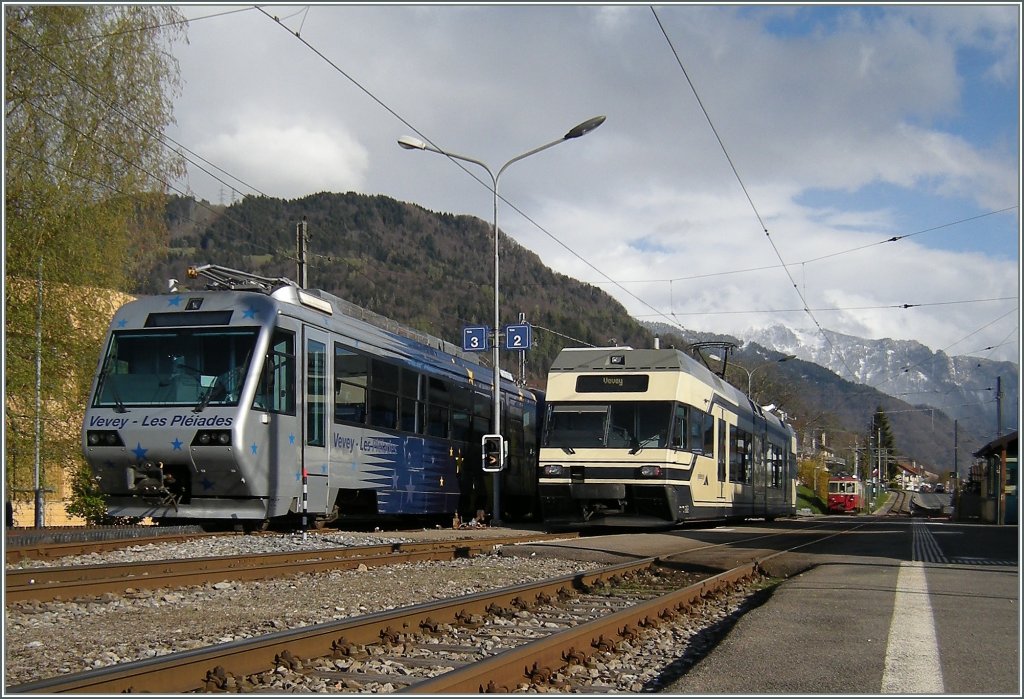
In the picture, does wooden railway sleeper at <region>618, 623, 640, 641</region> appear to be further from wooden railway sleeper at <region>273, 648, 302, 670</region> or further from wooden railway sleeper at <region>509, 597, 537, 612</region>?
wooden railway sleeper at <region>273, 648, 302, 670</region>

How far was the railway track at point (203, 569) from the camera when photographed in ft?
28.3

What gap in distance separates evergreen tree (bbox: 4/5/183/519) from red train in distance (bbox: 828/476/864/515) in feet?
215

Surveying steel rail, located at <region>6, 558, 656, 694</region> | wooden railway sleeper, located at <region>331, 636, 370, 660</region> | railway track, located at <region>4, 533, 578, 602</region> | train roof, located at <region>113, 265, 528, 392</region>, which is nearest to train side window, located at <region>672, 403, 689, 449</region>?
train roof, located at <region>113, 265, 528, 392</region>

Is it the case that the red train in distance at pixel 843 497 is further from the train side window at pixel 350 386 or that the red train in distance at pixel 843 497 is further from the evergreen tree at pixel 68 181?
the train side window at pixel 350 386

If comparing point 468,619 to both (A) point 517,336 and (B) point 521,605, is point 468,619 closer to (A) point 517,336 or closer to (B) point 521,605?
(B) point 521,605

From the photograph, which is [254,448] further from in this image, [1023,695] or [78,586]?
[1023,695]

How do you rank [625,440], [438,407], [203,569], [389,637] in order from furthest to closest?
[438,407] → [625,440] → [203,569] → [389,637]

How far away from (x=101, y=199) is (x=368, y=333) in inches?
340

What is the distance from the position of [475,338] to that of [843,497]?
62.4 m

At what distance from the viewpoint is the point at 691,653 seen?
711cm

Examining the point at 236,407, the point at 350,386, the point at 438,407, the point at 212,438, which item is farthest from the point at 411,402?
the point at 212,438

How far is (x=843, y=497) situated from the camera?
3123 inches

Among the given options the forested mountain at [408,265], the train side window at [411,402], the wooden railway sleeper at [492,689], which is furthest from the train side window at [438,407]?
the forested mountain at [408,265]

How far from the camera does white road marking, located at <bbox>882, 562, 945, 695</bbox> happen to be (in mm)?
5754
